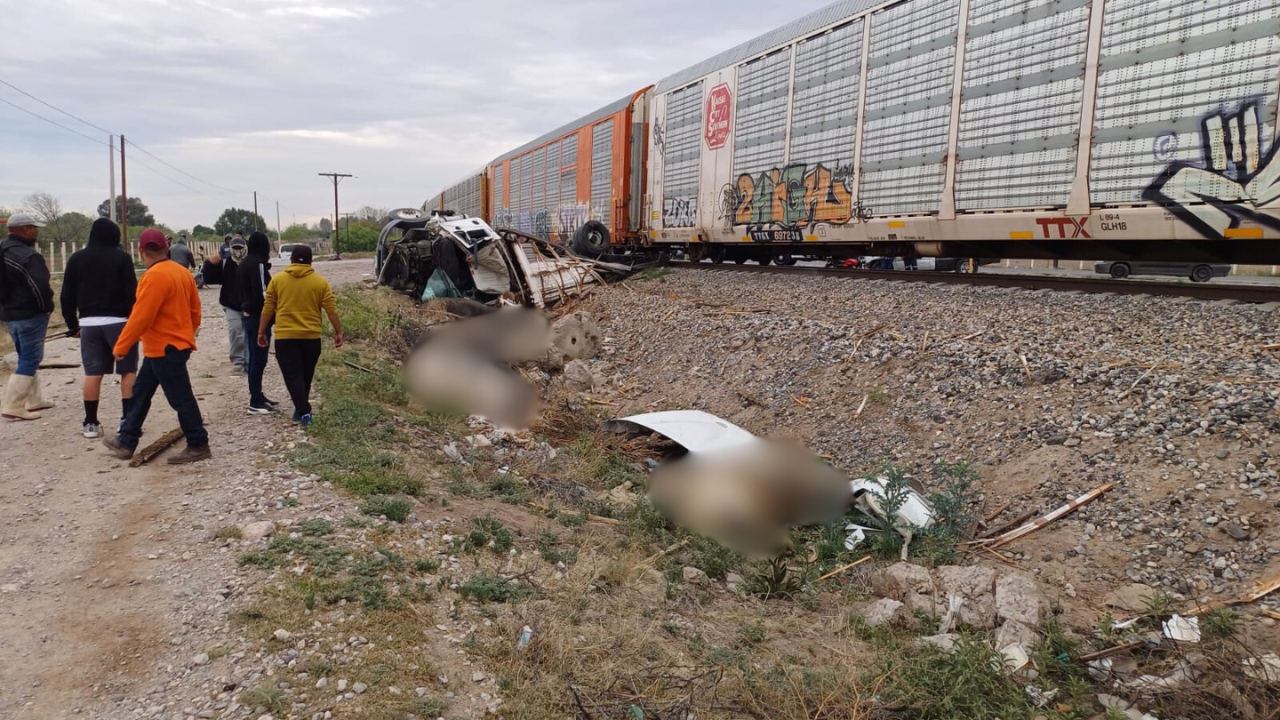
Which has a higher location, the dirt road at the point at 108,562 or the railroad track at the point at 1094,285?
the railroad track at the point at 1094,285

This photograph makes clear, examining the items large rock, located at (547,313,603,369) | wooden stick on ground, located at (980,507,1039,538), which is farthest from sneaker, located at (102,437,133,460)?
wooden stick on ground, located at (980,507,1039,538)

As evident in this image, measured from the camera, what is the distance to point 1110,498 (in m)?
4.61

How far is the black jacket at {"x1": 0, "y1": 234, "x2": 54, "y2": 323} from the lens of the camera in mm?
5832

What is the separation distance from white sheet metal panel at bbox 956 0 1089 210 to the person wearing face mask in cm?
791

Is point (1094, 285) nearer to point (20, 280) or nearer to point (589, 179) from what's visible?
point (20, 280)

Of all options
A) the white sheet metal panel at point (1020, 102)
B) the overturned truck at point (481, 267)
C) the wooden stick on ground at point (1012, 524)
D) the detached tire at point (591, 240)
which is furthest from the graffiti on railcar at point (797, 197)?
the wooden stick on ground at point (1012, 524)

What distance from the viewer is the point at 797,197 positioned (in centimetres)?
1134

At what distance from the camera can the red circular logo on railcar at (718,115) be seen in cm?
1296

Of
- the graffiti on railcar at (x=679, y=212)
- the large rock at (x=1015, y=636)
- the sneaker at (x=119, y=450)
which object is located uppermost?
the graffiti on railcar at (x=679, y=212)

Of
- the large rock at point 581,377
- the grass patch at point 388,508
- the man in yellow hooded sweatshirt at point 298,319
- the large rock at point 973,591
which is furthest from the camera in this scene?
the large rock at point 581,377

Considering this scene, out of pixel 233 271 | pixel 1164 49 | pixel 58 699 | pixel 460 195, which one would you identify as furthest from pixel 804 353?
pixel 460 195

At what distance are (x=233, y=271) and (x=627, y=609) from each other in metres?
5.77

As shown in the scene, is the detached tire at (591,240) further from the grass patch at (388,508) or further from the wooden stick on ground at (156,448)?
the grass patch at (388,508)

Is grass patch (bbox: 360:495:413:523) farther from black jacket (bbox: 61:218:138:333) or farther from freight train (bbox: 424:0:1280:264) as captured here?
freight train (bbox: 424:0:1280:264)
